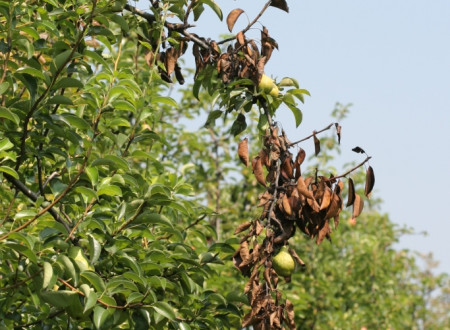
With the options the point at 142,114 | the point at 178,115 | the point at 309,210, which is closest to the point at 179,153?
the point at 178,115

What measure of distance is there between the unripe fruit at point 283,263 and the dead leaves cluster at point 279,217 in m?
0.02

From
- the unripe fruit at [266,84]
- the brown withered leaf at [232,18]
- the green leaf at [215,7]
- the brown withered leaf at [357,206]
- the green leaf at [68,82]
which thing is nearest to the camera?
the green leaf at [68,82]

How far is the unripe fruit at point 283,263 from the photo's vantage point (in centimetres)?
255

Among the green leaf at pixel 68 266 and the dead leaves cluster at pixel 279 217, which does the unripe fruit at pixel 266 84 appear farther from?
the green leaf at pixel 68 266

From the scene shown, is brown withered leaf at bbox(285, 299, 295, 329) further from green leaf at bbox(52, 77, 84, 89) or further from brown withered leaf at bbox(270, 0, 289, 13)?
brown withered leaf at bbox(270, 0, 289, 13)

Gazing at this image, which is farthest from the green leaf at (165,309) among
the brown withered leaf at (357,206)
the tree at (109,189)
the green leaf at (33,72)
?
the green leaf at (33,72)

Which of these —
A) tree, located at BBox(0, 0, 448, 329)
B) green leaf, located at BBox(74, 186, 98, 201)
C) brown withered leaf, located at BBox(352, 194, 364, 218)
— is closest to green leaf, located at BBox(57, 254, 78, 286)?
tree, located at BBox(0, 0, 448, 329)

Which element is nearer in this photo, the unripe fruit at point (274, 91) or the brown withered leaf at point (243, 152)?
the brown withered leaf at point (243, 152)

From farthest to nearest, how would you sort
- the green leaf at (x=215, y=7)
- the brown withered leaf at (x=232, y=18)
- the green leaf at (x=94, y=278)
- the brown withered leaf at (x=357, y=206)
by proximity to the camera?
the green leaf at (x=215, y=7)
the brown withered leaf at (x=232, y=18)
the brown withered leaf at (x=357, y=206)
the green leaf at (x=94, y=278)

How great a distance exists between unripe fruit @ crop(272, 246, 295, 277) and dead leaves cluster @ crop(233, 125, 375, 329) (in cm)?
2

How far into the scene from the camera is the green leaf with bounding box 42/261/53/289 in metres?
2.25

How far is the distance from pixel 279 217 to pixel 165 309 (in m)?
0.53

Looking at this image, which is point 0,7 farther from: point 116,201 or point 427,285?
point 427,285

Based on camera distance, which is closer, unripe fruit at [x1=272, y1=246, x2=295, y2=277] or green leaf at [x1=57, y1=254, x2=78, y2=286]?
green leaf at [x1=57, y1=254, x2=78, y2=286]
